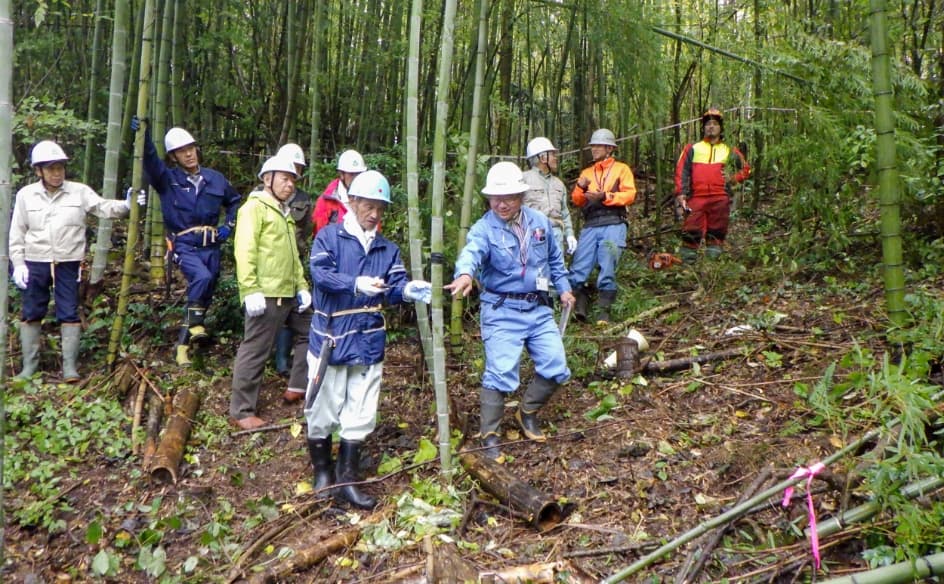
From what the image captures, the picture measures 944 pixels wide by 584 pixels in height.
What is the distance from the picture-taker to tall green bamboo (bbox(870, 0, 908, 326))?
381 centimetres

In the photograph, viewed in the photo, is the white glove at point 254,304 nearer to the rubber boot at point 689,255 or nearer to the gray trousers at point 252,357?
the gray trousers at point 252,357

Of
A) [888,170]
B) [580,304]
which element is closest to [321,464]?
Answer: [580,304]

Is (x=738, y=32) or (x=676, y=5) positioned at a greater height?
(x=676, y=5)

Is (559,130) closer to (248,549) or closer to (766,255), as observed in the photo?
(766,255)

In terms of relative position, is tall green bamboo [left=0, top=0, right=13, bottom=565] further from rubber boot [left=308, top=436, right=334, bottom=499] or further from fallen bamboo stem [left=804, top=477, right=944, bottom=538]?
fallen bamboo stem [left=804, top=477, right=944, bottom=538]

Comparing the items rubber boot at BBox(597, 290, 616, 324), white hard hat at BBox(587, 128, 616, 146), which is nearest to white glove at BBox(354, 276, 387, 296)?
rubber boot at BBox(597, 290, 616, 324)

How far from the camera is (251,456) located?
427 centimetres

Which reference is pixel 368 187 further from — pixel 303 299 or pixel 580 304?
pixel 580 304

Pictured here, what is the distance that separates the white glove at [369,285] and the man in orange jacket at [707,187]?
422cm

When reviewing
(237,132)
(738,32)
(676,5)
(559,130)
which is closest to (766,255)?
(738,32)

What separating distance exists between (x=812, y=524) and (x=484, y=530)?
1444 millimetres

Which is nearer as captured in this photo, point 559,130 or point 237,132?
point 237,132

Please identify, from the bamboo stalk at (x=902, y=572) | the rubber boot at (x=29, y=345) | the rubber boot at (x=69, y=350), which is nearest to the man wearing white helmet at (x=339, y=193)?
the rubber boot at (x=69, y=350)

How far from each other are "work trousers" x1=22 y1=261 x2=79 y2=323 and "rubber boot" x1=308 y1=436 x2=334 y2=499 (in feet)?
7.88
